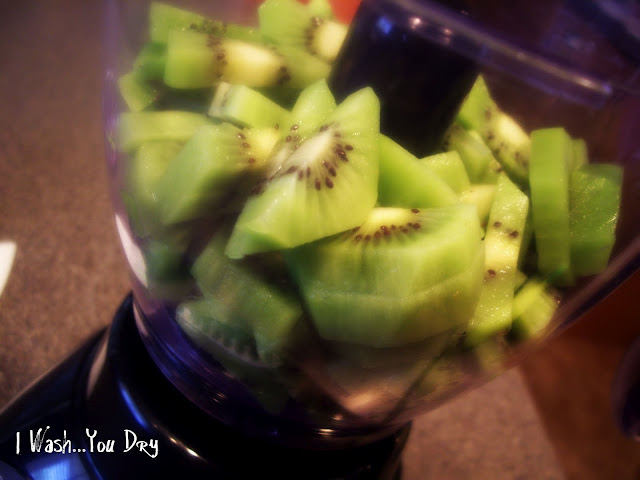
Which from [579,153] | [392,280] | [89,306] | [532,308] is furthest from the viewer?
[89,306]

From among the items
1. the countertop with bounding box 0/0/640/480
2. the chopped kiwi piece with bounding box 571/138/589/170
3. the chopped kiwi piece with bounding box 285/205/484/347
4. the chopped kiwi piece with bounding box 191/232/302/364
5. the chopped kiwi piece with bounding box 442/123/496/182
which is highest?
the chopped kiwi piece with bounding box 571/138/589/170

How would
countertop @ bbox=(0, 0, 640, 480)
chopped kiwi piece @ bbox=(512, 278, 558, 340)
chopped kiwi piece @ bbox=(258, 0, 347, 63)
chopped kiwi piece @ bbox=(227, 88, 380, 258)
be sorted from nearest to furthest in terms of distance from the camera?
1. chopped kiwi piece @ bbox=(227, 88, 380, 258)
2. chopped kiwi piece @ bbox=(512, 278, 558, 340)
3. chopped kiwi piece @ bbox=(258, 0, 347, 63)
4. countertop @ bbox=(0, 0, 640, 480)

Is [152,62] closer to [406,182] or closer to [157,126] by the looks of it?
[157,126]

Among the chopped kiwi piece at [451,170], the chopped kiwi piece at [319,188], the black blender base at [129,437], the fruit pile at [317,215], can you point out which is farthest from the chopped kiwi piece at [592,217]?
the black blender base at [129,437]

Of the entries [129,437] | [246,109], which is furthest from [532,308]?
[129,437]

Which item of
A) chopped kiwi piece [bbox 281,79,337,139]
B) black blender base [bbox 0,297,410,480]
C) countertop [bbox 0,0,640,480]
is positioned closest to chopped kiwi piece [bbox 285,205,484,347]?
chopped kiwi piece [bbox 281,79,337,139]

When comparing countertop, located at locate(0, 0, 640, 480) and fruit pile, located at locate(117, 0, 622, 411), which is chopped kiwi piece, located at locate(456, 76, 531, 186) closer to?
fruit pile, located at locate(117, 0, 622, 411)

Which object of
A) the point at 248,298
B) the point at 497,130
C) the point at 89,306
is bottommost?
the point at 89,306
